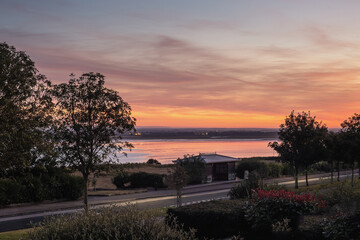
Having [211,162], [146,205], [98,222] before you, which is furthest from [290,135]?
[98,222]

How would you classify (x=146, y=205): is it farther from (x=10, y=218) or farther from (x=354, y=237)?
(x=354, y=237)

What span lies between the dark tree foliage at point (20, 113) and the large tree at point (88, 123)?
4.36 m

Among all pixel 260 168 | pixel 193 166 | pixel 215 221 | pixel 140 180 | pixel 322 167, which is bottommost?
pixel 140 180

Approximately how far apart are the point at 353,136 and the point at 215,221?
30.3m

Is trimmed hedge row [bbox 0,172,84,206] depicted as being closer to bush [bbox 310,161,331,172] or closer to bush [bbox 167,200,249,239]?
bush [bbox 167,200,249,239]

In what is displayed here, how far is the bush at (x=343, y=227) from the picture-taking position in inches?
426

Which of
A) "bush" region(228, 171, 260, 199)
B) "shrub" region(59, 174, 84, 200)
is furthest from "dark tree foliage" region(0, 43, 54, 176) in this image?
"shrub" region(59, 174, 84, 200)

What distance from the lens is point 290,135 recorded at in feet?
123

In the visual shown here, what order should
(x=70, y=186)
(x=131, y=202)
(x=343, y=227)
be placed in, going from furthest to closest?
(x=70, y=186)
(x=131, y=202)
(x=343, y=227)

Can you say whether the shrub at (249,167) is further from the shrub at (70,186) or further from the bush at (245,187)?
the bush at (245,187)

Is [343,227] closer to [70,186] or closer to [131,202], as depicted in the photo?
[131,202]

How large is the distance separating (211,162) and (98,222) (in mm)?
35576

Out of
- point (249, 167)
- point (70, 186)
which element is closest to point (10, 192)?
point (70, 186)

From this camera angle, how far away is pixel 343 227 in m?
11.0
